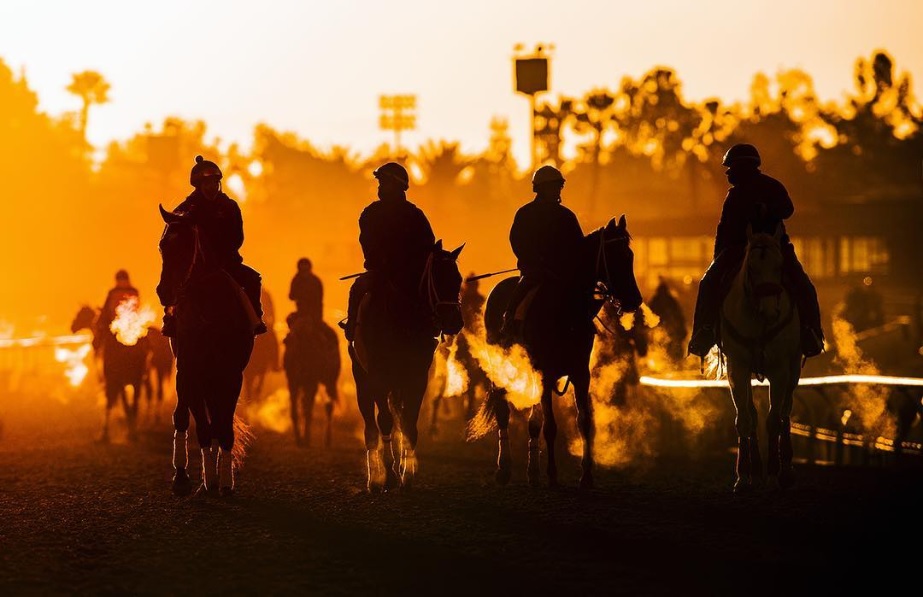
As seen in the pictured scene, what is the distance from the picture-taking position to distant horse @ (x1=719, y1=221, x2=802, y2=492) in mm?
12203

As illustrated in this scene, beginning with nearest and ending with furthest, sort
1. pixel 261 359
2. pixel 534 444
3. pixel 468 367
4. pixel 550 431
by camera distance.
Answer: pixel 550 431, pixel 534 444, pixel 468 367, pixel 261 359

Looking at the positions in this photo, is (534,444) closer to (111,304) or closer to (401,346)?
(401,346)

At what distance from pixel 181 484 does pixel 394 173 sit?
11.1 feet

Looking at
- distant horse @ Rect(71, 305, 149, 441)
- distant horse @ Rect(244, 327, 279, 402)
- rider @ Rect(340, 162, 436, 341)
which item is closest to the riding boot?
rider @ Rect(340, 162, 436, 341)

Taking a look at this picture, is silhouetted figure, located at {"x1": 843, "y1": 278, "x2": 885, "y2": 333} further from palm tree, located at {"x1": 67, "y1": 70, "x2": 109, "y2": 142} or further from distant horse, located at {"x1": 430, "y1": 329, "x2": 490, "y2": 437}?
palm tree, located at {"x1": 67, "y1": 70, "x2": 109, "y2": 142}

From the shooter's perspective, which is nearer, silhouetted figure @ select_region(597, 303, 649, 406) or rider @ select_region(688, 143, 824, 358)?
rider @ select_region(688, 143, 824, 358)

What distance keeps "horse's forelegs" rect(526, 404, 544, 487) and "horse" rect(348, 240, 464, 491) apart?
1.11 m

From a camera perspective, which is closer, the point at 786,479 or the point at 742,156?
the point at 786,479

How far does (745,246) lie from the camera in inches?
493

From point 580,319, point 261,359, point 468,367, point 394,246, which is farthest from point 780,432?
point 261,359

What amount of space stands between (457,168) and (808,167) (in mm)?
36511

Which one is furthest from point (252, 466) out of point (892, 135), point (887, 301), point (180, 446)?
point (892, 135)

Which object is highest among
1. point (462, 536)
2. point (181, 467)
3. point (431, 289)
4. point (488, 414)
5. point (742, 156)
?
point (742, 156)

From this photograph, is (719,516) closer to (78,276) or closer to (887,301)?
(887,301)
